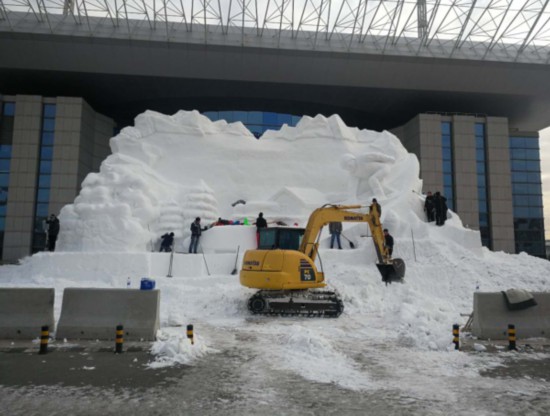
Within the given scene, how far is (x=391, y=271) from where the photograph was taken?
49.1 feet

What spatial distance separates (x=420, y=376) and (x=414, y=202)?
17.8 meters

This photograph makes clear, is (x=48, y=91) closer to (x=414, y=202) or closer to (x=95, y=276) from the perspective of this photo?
(x=95, y=276)

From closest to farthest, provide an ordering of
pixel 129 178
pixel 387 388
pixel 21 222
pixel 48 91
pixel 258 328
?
pixel 387 388 < pixel 258 328 < pixel 129 178 < pixel 21 222 < pixel 48 91

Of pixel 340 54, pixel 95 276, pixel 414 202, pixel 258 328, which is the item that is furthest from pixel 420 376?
pixel 340 54

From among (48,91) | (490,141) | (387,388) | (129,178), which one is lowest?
(387,388)

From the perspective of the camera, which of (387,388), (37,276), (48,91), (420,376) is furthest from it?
(48,91)

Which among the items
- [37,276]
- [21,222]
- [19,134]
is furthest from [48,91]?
[37,276]

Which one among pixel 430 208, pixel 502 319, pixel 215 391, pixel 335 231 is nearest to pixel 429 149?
pixel 430 208

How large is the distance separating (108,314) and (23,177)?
32533mm

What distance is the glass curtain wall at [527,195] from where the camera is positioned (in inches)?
1671

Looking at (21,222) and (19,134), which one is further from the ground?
(19,134)

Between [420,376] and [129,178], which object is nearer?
[420,376]

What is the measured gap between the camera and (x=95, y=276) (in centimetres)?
1884

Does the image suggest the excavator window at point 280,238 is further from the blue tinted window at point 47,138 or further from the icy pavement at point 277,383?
the blue tinted window at point 47,138
